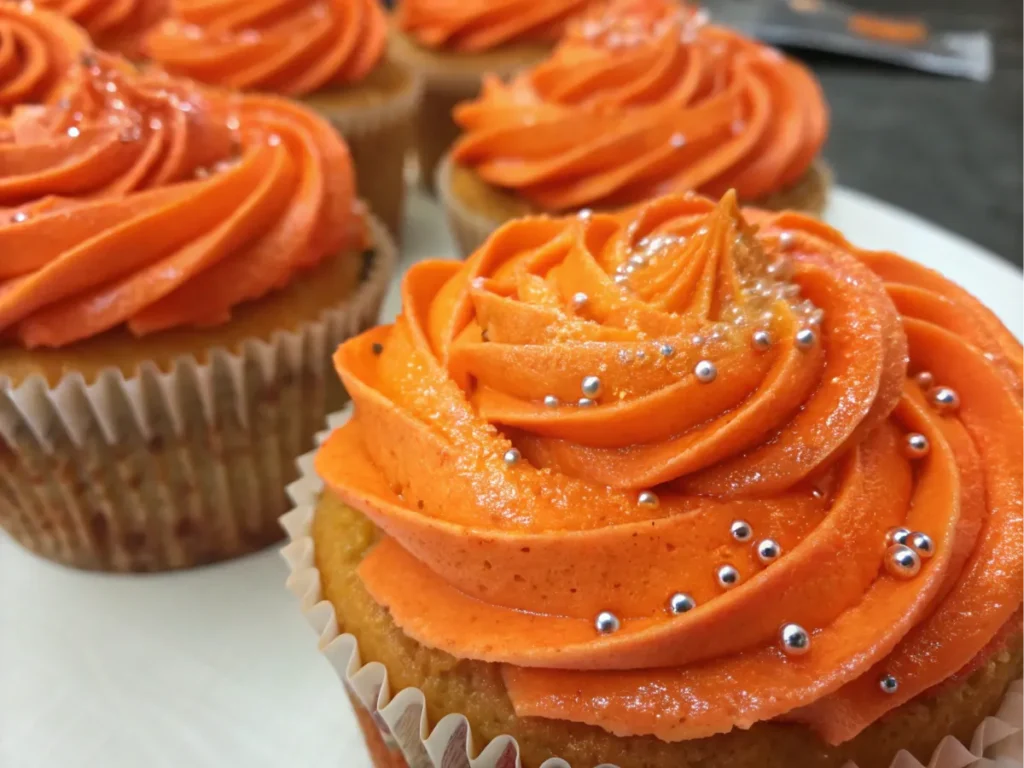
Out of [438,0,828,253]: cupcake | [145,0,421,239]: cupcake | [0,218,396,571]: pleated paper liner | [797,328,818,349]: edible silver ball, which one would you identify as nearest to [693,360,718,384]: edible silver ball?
[797,328,818,349]: edible silver ball

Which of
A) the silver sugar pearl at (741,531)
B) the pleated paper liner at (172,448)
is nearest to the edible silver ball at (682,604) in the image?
the silver sugar pearl at (741,531)

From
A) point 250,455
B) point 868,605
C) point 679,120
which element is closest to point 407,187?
point 679,120

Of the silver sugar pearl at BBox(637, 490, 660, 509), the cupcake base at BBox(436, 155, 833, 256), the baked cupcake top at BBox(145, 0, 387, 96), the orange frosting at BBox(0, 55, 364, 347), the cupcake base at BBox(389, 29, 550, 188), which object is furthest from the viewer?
the cupcake base at BBox(389, 29, 550, 188)

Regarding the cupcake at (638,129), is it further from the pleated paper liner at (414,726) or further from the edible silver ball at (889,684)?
the edible silver ball at (889,684)

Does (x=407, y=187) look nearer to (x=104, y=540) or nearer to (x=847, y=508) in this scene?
(x=104, y=540)

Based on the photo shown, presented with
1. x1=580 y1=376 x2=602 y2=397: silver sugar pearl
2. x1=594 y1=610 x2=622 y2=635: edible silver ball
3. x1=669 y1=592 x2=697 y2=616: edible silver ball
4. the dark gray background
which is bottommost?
the dark gray background

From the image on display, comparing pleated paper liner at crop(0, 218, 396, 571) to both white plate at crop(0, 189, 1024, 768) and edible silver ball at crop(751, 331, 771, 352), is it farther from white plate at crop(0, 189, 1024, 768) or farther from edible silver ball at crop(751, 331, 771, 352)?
edible silver ball at crop(751, 331, 771, 352)
